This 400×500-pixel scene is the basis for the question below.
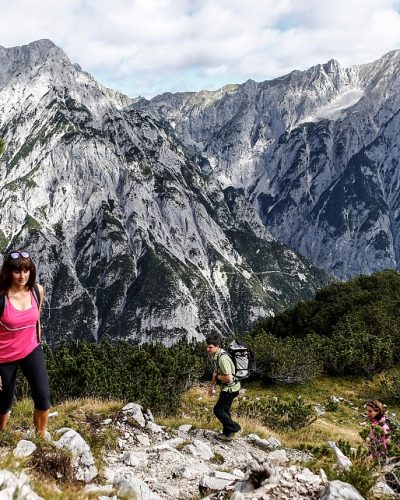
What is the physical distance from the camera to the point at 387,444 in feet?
33.3

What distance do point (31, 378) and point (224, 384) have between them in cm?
675

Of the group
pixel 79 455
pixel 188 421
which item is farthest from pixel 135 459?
pixel 188 421

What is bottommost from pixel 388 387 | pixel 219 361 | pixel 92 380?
pixel 388 387

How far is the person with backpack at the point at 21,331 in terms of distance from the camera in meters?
8.03

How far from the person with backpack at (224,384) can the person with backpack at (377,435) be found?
394 cm

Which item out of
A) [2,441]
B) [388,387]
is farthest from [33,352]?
[388,387]

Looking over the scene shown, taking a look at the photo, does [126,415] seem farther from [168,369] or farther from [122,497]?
[168,369]

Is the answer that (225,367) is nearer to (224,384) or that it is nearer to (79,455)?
(224,384)

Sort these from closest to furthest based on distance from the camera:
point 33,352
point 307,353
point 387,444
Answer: point 33,352
point 387,444
point 307,353

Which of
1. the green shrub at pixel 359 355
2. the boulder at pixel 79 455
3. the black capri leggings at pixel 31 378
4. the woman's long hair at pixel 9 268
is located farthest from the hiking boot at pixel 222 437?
the green shrub at pixel 359 355

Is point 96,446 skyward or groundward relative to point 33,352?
A: groundward

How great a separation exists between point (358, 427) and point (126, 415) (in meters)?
14.5

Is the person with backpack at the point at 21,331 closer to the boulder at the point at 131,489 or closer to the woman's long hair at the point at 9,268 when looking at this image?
the woman's long hair at the point at 9,268

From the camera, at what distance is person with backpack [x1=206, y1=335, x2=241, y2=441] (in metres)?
13.3
